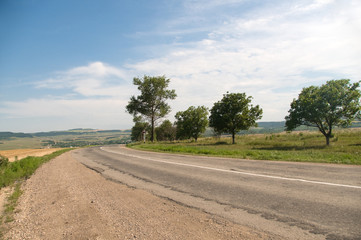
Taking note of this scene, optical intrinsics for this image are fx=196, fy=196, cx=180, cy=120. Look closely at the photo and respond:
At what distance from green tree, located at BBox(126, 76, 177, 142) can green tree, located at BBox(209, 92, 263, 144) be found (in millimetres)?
11473

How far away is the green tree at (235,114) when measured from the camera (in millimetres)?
35688

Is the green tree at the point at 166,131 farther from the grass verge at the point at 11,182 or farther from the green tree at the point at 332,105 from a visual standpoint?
the grass verge at the point at 11,182

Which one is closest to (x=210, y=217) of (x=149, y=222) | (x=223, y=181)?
(x=149, y=222)

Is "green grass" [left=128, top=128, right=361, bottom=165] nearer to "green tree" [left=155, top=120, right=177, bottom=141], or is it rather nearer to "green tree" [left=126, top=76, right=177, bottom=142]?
"green tree" [left=126, top=76, right=177, bottom=142]

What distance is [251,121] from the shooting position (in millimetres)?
35938

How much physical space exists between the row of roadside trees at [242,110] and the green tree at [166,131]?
13961mm

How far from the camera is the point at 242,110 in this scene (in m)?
36.5

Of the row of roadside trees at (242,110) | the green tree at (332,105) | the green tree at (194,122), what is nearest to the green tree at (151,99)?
the row of roadside trees at (242,110)

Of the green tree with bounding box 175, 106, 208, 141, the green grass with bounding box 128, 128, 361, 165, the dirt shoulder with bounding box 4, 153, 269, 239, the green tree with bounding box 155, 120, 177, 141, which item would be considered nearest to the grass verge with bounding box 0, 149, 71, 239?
the dirt shoulder with bounding box 4, 153, 269, 239

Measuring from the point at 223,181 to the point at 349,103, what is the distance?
2565cm

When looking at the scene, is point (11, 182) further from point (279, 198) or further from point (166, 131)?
point (166, 131)

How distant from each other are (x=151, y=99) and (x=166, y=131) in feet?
109

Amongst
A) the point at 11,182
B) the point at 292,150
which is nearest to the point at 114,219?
the point at 11,182

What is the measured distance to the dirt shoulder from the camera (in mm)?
3672
